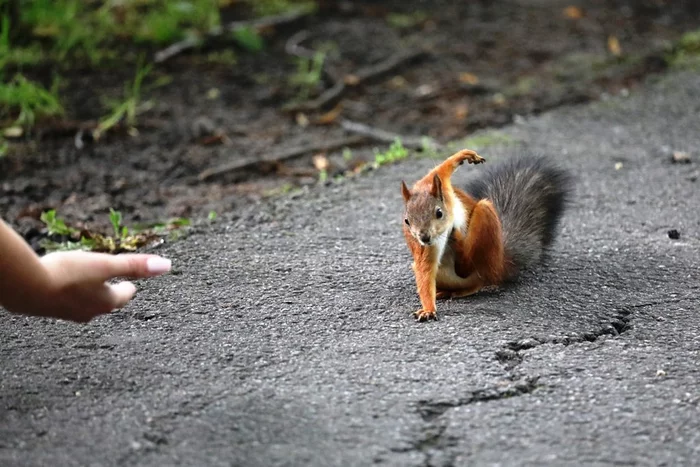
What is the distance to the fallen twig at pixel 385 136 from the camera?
5.80 metres

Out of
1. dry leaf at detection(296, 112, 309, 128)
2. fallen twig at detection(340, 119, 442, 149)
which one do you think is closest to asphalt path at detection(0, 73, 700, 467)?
fallen twig at detection(340, 119, 442, 149)

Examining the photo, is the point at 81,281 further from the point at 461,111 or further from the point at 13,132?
the point at 461,111

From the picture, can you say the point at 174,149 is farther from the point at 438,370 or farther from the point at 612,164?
the point at 438,370

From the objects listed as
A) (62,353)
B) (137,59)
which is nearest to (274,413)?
(62,353)

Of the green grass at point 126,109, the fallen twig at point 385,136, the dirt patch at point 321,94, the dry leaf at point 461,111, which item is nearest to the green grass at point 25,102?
the dirt patch at point 321,94

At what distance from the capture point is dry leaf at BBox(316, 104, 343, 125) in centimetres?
659

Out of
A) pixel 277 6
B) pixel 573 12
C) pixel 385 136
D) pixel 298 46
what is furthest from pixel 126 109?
pixel 573 12

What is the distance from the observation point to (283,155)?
5871 millimetres

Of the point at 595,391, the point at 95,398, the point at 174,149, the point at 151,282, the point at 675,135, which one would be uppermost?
the point at 174,149

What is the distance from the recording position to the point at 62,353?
124 inches

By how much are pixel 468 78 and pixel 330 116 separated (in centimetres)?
126

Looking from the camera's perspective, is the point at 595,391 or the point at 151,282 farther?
the point at 151,282

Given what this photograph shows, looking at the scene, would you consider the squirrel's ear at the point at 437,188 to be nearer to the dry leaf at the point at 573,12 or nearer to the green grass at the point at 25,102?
the green grass at the point at 25,102

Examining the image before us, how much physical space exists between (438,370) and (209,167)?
3.21 m
